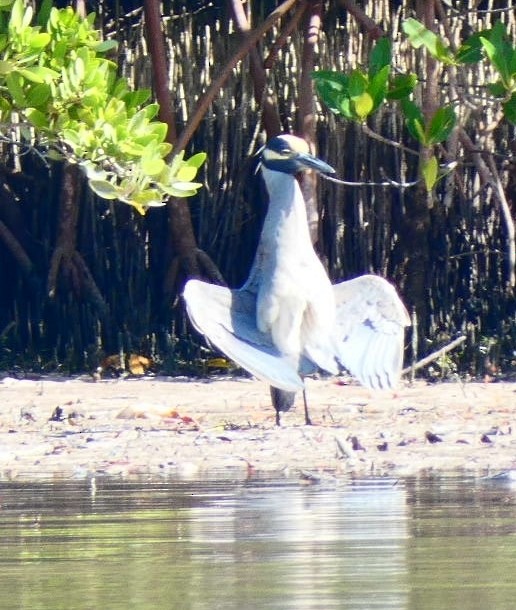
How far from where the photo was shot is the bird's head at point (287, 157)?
8.08 metres

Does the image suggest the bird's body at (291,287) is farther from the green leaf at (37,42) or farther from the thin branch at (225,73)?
the green leaf at (37,42)

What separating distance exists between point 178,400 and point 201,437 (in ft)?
4.07

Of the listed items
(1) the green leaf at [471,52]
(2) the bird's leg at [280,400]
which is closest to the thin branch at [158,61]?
(1) the green leaf at [471,52]

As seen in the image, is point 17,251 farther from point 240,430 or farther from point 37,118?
point 37,118

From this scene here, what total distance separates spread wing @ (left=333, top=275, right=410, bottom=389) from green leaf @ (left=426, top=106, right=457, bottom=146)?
2.92 ft

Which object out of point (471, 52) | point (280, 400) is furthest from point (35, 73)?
point (471, 52)

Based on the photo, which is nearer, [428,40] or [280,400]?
[280,400]

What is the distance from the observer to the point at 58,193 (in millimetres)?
10180

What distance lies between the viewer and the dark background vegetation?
965cm

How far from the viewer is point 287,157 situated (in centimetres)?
812

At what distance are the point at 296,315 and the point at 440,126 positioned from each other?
1.40m

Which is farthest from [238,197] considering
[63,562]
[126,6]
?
[63,562]

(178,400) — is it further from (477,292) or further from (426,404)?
(477,292)

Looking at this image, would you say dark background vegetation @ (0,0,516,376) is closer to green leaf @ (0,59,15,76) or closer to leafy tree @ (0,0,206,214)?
leafy tree @ (0,0,206,214)
